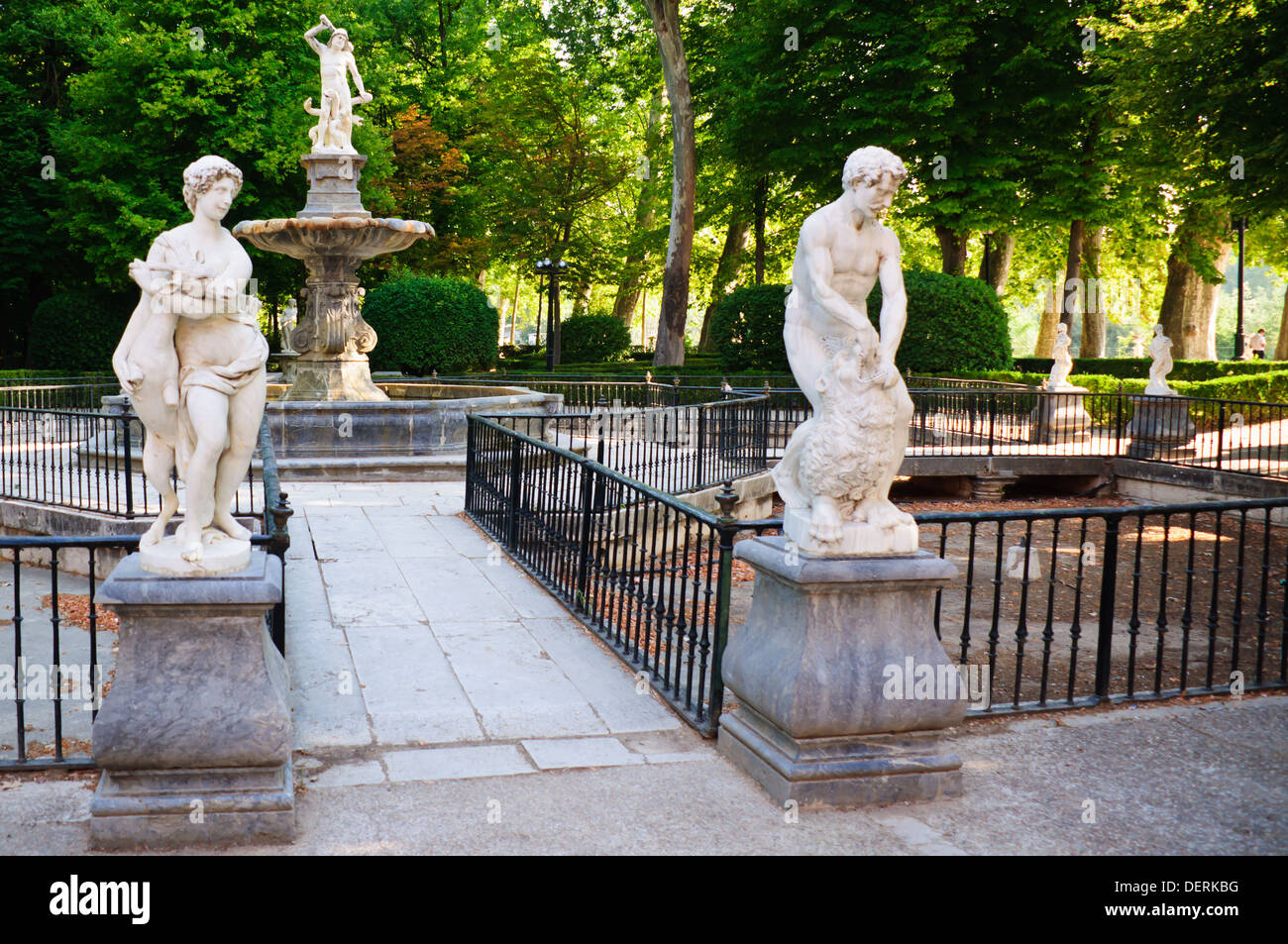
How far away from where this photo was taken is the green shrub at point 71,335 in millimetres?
30281

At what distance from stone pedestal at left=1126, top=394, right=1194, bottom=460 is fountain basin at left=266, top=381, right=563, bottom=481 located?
36.0ft

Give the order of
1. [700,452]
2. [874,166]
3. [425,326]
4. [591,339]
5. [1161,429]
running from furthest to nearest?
[591,339] → [425,326] → [1161,429] → [700,452] → [874,166]

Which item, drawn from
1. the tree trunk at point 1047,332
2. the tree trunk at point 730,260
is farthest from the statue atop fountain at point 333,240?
the tree trunk at point 1047,332

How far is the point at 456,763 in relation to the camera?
544 cm

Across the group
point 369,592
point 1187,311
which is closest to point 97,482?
point 369,592

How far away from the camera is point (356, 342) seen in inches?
697

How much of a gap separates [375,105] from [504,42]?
25.0 ft

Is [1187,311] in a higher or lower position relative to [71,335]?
higher

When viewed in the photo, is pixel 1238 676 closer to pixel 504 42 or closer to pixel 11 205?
pixel 11 205

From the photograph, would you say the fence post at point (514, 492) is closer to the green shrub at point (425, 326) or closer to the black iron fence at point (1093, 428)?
the black iron fence at point (1093, 428)

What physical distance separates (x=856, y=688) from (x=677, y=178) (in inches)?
1052

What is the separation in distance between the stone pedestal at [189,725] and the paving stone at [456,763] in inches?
29.2

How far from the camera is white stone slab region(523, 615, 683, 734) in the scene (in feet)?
20.5

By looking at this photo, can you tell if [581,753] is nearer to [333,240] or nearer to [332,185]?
[333,240]
